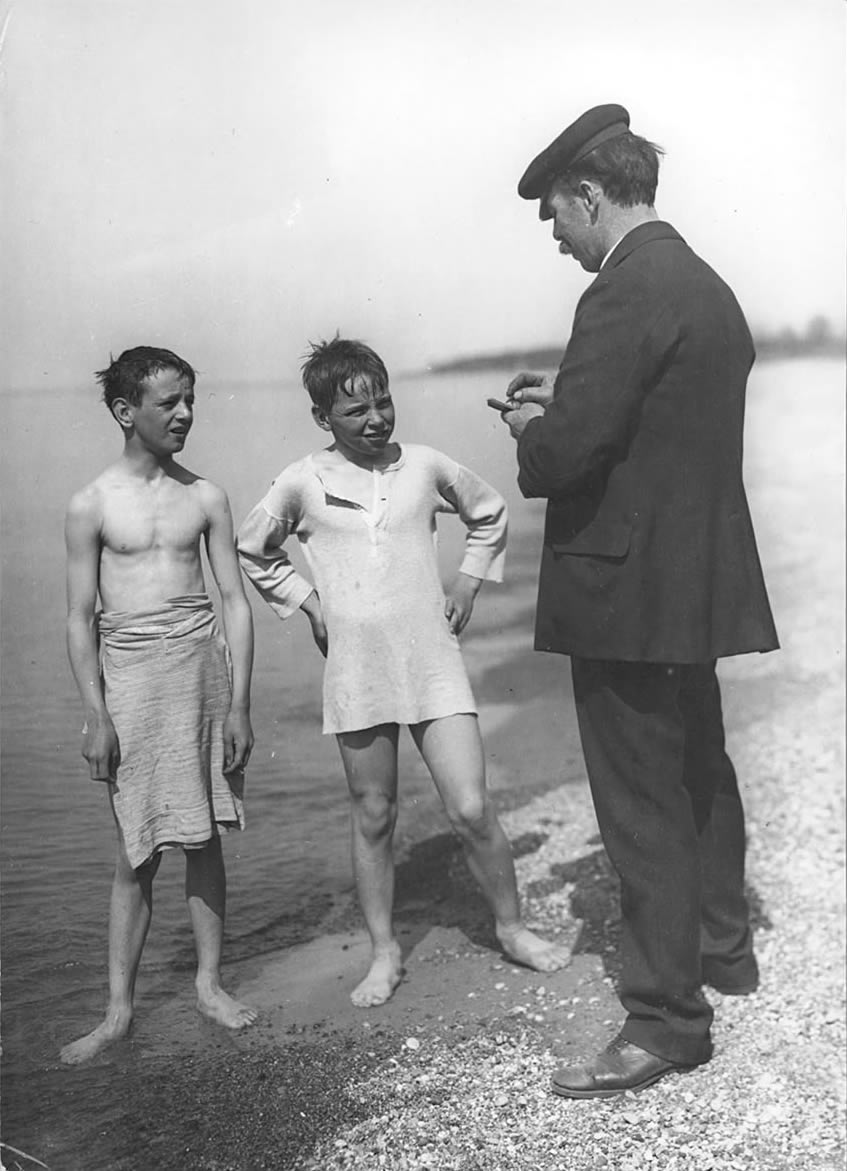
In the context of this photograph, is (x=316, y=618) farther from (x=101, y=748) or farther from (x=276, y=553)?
(x=101, y=748)

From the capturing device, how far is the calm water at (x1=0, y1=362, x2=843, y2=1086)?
319 centimetres

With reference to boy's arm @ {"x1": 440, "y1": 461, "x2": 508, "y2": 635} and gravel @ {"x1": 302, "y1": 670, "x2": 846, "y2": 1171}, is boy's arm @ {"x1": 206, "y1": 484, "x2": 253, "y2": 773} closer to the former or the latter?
boy's arm @ {"x1": 440, "y1": 461, "x2": 508, "y2": 635}

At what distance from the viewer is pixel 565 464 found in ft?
10.4

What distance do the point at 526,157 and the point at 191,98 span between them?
862 mm

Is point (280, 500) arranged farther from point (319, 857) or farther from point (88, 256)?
point (319, 857)

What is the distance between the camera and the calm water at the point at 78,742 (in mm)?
3193

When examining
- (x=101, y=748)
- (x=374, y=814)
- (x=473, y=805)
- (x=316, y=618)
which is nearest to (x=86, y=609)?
(x=101, y=748)

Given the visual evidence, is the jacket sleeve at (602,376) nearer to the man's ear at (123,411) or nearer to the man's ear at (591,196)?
the man's ear at (591,196)

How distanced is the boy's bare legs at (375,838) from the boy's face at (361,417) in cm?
72

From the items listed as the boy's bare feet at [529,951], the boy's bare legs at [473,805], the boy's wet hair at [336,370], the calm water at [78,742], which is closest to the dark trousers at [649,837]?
the boy's bare legs at [473,805]

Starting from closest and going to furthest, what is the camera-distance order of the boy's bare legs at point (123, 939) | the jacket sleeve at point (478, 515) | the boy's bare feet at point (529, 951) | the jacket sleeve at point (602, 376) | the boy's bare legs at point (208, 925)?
the jacket sleeve at point (602, 376) < the boy's bare legs at point (123, 939) < the boy's bare legs at point (208, 925) < the jacket sleeve at point (478, 515) < the boy's bare feet at point (529, 951)

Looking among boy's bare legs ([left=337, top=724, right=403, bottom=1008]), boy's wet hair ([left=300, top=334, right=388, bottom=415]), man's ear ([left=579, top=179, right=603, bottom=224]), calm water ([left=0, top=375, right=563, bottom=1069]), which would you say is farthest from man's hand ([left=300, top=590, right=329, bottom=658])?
man's ear ([left=579, top=179, right=603, bottom=224])

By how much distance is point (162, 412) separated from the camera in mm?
3156

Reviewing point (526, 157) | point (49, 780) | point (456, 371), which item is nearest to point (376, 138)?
point (526, 157)
